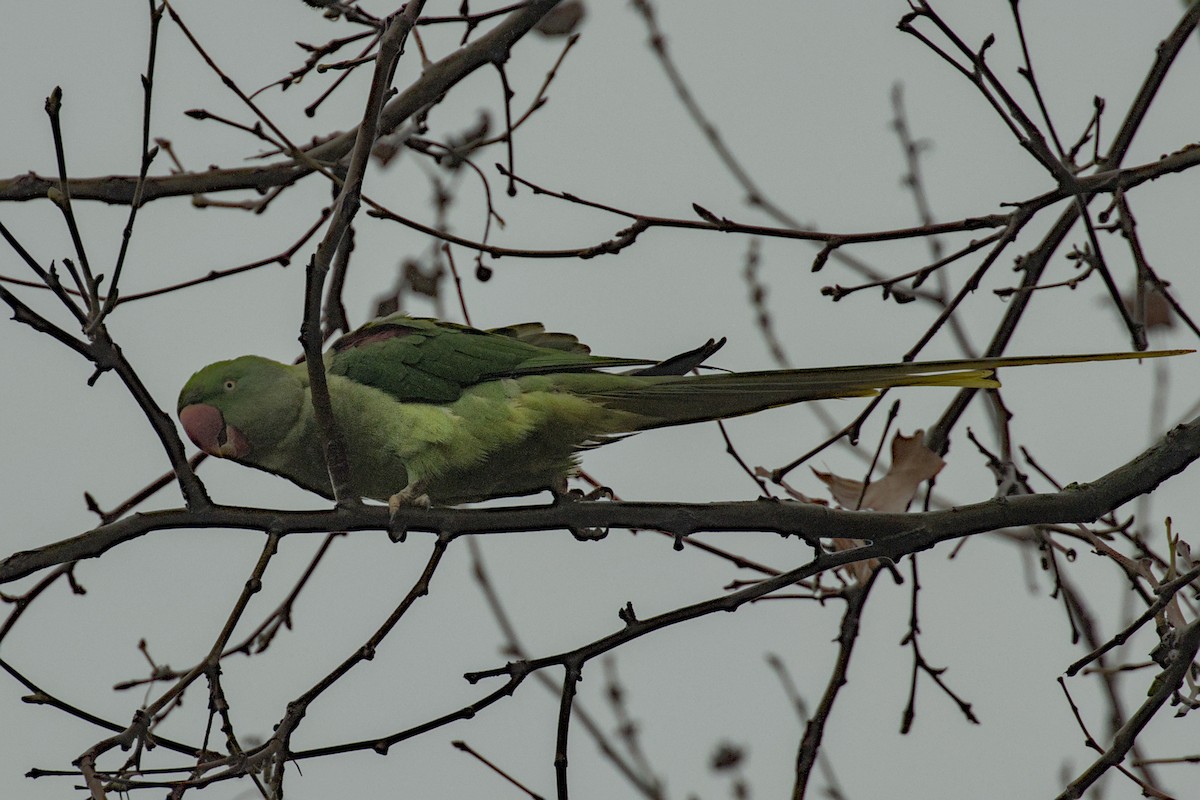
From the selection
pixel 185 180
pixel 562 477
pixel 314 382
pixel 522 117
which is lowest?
pixel 314 382

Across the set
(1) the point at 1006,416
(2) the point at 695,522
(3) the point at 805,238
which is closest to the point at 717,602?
(2) the point at 695,522

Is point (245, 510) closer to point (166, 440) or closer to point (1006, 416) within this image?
point (166, 440)

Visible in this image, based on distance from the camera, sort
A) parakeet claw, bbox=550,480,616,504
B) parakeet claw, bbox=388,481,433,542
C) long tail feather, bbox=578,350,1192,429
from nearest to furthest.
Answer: long tail feather, bbox=578,350,1192,429, parakeet claw, bbox=388,481,433,542, parakeet claw, bbox=550,480,616,504

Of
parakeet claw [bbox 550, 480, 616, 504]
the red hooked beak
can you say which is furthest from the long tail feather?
the red hooked beak

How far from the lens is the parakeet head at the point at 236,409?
3770 millimetres

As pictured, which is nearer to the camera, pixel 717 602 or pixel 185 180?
pixel 717 602

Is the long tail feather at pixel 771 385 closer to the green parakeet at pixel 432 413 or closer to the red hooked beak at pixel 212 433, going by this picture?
the green parakeet at pixel 432 413

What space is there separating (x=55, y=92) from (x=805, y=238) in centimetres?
174

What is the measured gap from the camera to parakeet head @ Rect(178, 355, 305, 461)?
12.4 feet

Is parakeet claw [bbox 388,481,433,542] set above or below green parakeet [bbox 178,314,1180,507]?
below

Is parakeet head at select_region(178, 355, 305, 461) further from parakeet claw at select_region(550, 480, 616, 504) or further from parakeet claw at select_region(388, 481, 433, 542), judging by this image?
parakeet claw at select_region(550, 480, 616, 504)

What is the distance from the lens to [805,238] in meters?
2.98

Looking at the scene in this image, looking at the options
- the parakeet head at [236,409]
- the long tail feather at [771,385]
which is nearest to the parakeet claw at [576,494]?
the long tail feather at [771,385]

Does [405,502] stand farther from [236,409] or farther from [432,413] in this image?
[236,409]
